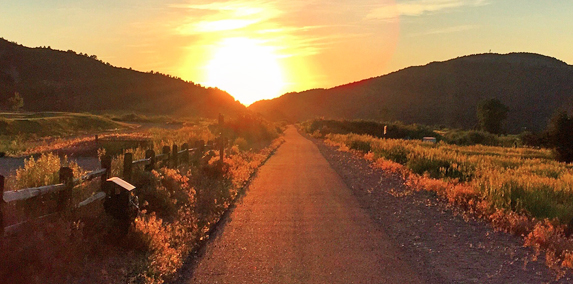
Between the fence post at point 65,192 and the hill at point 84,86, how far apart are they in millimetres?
85737

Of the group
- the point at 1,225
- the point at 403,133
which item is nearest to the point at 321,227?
the point at 1,225

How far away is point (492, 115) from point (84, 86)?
91.8 meters

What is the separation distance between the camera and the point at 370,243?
760 centimetres

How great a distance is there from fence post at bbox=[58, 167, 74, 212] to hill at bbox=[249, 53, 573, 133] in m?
109

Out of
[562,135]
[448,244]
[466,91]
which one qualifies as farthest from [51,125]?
[466,91]

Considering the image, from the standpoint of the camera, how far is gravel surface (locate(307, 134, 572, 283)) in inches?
243

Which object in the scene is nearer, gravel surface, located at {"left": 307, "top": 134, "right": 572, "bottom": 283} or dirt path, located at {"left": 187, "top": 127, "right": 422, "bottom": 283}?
dirt path, located at {"left": 187, "top": 127, "right": 422, "bottom": 283}

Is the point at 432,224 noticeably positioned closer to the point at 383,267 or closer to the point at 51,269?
the point at 383,267

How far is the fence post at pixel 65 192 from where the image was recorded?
20.2 feet

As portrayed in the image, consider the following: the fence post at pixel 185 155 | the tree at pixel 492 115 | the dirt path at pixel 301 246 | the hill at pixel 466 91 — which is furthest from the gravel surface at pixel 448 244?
the hill at pixel 466 91

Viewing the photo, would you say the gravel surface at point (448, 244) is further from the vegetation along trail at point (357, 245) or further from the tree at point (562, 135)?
the tree at point (562, 135)

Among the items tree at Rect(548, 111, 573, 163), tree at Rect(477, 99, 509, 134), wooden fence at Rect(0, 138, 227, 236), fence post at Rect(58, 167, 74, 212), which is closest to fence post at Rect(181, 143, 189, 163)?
wooden fence at Rect(0, 138, 227, 236)

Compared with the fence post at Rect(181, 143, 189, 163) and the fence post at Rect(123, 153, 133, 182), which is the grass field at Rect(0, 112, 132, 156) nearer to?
the fence post at Rect(181, 143, 189, 163)

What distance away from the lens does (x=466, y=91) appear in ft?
402
